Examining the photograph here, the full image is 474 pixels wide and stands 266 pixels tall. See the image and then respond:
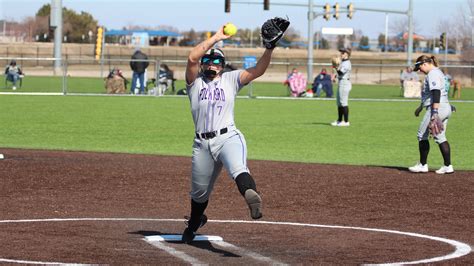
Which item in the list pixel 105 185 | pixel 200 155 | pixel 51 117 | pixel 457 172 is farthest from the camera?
pixel 51 117

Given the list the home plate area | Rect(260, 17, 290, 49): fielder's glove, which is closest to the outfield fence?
the home plate area

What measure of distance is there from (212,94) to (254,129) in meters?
17.1

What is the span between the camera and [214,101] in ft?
31.3

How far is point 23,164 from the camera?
1728 centimetres

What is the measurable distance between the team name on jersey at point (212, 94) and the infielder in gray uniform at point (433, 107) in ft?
24.1

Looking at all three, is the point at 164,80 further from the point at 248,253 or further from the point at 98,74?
the point at 248,253

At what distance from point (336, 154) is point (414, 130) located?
279 inches

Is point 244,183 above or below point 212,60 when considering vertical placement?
below

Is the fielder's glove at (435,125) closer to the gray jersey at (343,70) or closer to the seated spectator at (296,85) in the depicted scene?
the gray jersey at (343,70)

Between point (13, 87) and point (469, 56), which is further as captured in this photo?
point (469, 56)

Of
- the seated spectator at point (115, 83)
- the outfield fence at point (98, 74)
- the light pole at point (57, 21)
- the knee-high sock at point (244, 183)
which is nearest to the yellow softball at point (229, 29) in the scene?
the knee-high sock at point (244, 183)

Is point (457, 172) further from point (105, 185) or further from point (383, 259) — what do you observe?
point (383, 259)

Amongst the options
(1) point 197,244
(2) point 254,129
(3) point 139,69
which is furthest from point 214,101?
(3) point 139,69

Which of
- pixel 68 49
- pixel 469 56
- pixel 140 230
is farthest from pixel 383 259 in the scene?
pixel 68 49
